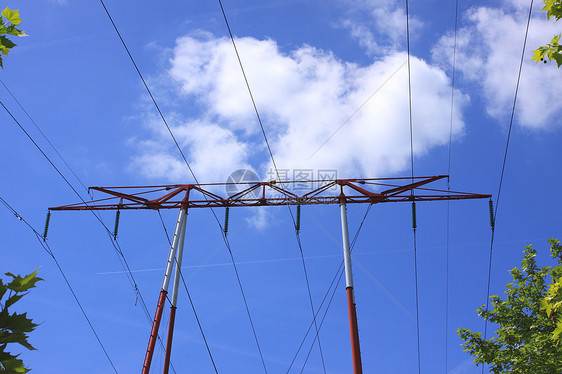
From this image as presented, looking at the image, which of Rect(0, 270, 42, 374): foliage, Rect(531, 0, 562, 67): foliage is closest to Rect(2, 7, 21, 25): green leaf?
Rect(0, 270, 42, 374): foliage

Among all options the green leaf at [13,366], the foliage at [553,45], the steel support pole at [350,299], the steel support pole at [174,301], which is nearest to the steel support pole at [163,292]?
the steel support pole at [174,301]

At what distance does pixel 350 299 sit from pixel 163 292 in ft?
22.6

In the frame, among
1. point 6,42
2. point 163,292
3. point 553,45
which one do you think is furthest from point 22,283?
point 163,292

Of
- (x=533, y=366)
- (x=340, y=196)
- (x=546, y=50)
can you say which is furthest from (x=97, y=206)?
(x=546, y=50)

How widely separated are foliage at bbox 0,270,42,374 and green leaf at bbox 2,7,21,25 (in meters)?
2.51

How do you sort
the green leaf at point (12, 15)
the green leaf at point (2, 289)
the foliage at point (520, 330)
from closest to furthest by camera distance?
the green leaf at point (2, 289), the green leaf at point (12, 15), the foliage at point (520, 330)

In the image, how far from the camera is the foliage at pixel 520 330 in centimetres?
1465

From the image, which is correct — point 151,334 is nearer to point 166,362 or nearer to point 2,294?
point 166,362

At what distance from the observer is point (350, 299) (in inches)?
667

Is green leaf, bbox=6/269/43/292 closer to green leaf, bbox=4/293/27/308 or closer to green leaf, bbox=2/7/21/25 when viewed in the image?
green leaf, bbox=4/293/27/308

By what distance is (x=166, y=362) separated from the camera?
17500mm

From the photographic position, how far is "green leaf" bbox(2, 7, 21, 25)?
4.79 m

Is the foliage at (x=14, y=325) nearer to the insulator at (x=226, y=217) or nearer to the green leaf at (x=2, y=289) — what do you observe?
the green leaf at (x=2, y=289)

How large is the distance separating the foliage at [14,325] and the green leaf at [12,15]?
8.24ft
